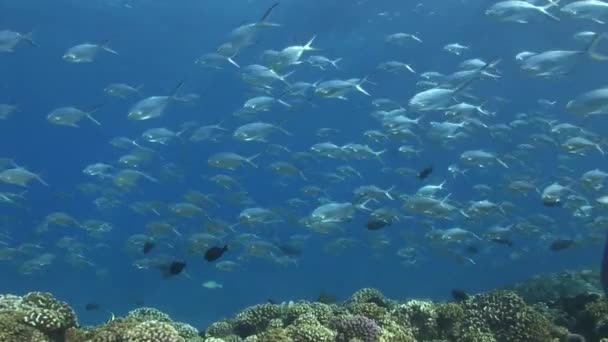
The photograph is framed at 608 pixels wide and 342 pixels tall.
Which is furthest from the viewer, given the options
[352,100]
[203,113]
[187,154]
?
[187,154]

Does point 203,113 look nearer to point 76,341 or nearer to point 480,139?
point 480,139

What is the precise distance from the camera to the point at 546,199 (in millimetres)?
13125

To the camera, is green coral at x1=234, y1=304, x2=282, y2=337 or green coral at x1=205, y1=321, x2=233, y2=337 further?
green coral at x1=205, y1=321, x2=233, y2=337

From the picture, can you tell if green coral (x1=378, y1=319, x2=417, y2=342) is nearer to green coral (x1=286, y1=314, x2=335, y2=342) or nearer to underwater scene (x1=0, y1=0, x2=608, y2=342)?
underwater scene (x1=0, y1=0, x2=608, y2=342)

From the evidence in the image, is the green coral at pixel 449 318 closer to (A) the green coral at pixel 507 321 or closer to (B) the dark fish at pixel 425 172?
(A) the green coral at pixel 507 321

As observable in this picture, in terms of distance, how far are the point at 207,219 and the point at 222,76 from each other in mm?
28528

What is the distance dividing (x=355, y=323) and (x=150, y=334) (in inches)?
82.6

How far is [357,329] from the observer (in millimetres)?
6207

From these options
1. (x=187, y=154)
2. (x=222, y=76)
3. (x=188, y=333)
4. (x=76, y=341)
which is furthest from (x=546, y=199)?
(x=187, y=154)

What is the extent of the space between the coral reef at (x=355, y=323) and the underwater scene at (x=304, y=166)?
0.09 ft

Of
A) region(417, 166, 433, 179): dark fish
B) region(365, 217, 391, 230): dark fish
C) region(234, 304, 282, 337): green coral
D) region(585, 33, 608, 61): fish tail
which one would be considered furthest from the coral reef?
region(585, 33, 608, 61): fish tail

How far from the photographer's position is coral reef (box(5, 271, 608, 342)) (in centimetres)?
538

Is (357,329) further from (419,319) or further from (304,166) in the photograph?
(304,166)

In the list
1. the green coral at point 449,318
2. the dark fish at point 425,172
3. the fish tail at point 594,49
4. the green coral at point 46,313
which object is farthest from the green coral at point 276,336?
the fish tail at point 594,49
